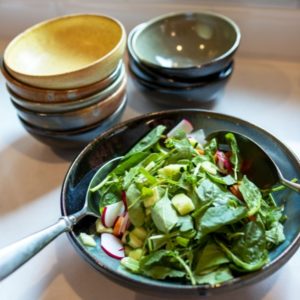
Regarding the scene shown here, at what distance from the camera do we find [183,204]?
0.60 m

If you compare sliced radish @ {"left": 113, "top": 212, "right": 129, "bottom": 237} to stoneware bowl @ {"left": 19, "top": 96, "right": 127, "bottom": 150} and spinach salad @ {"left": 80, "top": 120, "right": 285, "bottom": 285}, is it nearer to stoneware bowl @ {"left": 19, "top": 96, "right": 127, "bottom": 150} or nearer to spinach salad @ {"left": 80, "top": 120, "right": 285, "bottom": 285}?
spinach salad @ {"left": 80, "top": 120, "right": 285, "bottom": 285}

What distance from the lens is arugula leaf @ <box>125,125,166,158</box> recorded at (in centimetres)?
73

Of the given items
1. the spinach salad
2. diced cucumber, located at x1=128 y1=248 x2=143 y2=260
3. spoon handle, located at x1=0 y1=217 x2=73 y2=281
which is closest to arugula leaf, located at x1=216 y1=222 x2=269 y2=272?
the spinach salad

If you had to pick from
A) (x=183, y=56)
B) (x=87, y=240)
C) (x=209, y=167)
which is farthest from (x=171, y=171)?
(x=183, y=56)

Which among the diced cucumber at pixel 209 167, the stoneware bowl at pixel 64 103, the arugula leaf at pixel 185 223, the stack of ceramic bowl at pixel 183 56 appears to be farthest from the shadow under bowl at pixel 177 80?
the arugula leaf at pixel 185 223

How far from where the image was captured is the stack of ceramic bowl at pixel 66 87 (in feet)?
2.41

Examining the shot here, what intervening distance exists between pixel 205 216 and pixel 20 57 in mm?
516

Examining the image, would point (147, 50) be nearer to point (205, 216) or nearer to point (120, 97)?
point (120, 97)

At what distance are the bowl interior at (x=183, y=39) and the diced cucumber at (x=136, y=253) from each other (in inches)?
19.6

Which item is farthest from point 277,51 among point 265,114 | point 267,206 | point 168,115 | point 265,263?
point 265,263

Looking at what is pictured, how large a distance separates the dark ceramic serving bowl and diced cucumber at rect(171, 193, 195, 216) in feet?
0.34

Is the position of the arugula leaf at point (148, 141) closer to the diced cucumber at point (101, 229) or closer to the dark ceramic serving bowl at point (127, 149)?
the dark ceramic serving bowl at point (127, 149)

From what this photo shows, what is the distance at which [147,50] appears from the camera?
98 centimetres

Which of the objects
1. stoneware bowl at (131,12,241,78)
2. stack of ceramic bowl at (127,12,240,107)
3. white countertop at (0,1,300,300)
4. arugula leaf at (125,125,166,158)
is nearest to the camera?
white countertop at (0,1,300,300)
